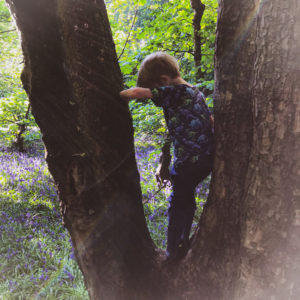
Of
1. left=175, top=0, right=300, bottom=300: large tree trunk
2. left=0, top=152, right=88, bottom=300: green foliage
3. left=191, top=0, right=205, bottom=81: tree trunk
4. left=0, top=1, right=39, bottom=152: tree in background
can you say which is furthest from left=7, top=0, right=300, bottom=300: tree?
left=0, top=1, right=39, bottom=152: tree in background

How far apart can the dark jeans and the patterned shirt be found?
7 centimetres

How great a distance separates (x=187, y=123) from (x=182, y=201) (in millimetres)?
624

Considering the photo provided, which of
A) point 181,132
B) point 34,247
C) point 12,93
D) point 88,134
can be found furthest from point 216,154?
point 12,93

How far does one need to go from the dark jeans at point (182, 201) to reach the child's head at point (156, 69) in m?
0.69

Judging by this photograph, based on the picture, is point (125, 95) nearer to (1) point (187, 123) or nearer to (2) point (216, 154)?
(1) point (187, 123)

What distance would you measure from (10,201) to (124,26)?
14.6 ft

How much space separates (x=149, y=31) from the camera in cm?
472

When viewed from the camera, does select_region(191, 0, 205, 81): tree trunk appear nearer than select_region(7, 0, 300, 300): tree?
No

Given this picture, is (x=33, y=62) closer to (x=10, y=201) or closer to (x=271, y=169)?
(x=271, y=169)

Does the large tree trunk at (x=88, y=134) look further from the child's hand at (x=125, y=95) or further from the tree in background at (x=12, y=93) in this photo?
the tree in background at (x=12, y=93)

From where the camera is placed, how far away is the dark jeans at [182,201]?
6.24ft

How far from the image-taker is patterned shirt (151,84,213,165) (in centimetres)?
187

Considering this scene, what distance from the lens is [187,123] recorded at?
6.27ft

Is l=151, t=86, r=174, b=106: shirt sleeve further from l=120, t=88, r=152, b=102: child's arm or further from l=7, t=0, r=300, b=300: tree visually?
l=7, t=0, r=300, b=300: tree
